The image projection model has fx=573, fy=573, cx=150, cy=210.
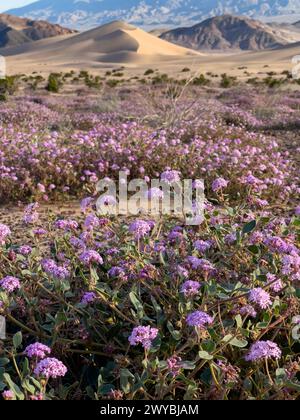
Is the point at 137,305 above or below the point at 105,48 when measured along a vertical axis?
above

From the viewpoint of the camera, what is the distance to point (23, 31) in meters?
136

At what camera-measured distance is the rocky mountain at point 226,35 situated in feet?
481

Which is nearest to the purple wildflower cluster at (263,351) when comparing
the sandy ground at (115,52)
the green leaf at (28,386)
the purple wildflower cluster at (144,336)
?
the purple wildflower cluster at (144,336)

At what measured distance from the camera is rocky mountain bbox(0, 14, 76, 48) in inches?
5069

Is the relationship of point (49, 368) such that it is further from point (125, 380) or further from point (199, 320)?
point (199, 320)

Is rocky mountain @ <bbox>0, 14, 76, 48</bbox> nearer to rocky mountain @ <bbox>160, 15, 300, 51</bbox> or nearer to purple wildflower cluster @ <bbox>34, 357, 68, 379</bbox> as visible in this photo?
rocky mountain @ <bbox>160, 15, 300, 51</bbox>

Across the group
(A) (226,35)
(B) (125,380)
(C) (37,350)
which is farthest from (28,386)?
(A) (226,35)

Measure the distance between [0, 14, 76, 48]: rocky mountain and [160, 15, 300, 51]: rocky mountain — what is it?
105 ft

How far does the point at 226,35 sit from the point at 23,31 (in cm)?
5695

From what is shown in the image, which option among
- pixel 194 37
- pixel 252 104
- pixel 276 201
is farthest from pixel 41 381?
pixel 194 37

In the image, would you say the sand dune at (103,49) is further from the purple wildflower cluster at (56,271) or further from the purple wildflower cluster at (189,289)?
the purple wildflower cluster at (189,289)

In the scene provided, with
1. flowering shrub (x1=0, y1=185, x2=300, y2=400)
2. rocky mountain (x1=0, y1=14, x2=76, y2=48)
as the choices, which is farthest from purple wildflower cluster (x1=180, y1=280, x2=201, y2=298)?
rocky mountain (x1=0, y1=14, x2=76, y2=48)

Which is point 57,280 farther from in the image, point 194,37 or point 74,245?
point 194,37

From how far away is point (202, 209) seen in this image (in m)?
4.14
